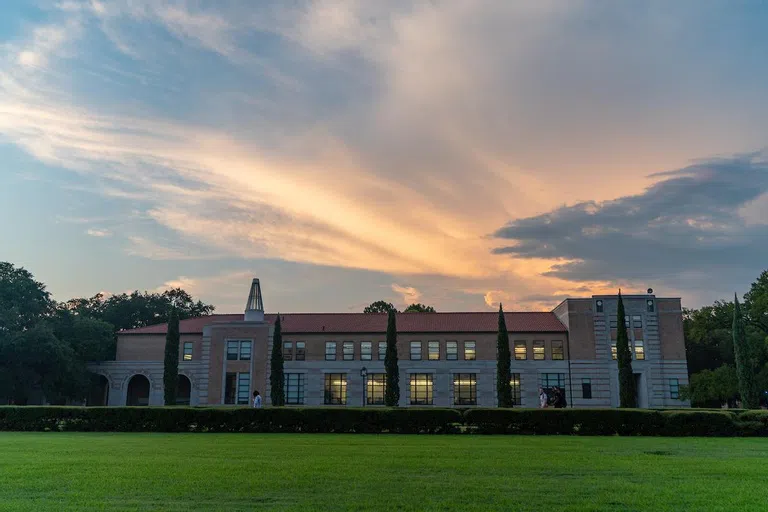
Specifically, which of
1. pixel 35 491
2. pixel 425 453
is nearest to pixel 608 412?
pixel 425 453

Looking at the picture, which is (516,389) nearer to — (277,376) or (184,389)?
(277,376)

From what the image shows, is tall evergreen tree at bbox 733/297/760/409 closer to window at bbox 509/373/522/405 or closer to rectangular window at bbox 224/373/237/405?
window at bbox 509/373/522/405

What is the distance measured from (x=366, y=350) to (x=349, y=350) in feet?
5.15

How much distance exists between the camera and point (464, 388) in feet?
191

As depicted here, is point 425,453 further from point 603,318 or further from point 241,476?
point 603,318

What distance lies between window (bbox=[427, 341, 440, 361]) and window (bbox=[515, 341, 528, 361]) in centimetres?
708

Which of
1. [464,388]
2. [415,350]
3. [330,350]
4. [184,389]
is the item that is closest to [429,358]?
[415,350]

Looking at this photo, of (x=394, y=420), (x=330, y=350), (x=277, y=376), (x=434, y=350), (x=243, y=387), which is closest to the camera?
(x=394, y=420)

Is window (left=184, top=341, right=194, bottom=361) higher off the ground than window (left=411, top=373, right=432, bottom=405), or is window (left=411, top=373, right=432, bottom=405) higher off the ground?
window (left=184, top=341, right=194, bottom=361)

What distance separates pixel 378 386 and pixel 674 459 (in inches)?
1777

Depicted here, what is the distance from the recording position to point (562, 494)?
10.1 m

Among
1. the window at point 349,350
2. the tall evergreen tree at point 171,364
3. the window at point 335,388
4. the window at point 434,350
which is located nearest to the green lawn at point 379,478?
the tall evergreen tree at point 171,364

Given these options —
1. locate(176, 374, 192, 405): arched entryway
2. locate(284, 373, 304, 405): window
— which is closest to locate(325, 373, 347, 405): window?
locate(284, 373, 304, 405): window

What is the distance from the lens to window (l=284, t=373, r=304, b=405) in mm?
58594
